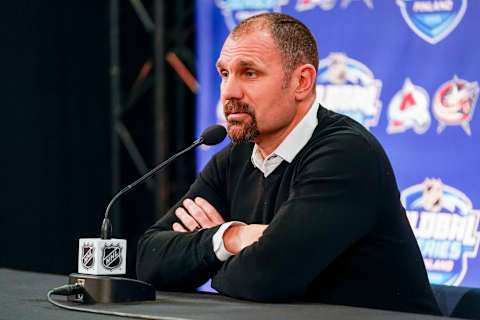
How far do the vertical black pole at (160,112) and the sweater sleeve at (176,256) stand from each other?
222 cm

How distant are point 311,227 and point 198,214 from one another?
535mm

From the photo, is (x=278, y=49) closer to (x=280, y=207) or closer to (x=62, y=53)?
(x=280, y=207)

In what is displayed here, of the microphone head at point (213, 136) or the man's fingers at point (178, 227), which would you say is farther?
the man's fingers at point (178, 227)

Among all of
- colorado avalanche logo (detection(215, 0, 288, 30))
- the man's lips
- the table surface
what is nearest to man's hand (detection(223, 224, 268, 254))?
the table surface

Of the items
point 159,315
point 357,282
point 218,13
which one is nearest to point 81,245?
point 159,315

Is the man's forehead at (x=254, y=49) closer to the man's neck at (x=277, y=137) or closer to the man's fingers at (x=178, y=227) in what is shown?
the man's neck at (x=277, y=137)

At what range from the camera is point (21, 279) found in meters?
2.95

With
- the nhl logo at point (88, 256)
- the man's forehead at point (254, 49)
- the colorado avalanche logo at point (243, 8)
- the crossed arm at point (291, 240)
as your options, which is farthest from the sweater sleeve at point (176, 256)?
the colorado avalanche logo at point (243, 8)

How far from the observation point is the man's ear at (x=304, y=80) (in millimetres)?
2971

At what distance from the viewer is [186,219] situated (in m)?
3.05

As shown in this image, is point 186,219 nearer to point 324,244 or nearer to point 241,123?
point 241,123

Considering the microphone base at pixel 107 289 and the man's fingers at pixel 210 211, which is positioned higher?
the man's fingers at pixel 210 211

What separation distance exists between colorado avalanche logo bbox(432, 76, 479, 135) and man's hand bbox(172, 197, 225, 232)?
156 centimetres

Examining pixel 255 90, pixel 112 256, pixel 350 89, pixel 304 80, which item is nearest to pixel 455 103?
pixel 350 89
